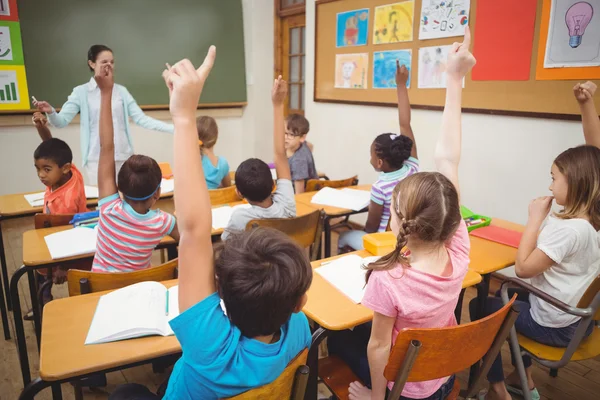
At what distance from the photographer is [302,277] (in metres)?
0.94

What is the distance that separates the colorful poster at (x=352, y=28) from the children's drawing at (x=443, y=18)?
68 centimetres

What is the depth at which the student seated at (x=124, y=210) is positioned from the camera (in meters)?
1.81

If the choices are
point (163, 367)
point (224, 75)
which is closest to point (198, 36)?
point (224, 75)

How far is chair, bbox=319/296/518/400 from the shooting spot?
1.10 metres

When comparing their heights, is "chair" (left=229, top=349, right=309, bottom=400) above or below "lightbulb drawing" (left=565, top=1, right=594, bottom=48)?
below

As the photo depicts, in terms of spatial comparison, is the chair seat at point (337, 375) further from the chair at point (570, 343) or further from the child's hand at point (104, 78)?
the child's hand at point (104, 78)

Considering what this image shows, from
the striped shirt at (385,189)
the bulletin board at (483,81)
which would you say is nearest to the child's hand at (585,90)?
the bulletin board at (483,81)

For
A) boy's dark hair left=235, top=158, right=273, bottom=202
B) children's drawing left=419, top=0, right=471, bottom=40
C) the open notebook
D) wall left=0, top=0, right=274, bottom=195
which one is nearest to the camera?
the open notebook

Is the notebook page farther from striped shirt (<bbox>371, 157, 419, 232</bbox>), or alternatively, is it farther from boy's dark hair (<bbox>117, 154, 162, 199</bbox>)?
striped shirt (<bbox>371, 157, 419, 232</bbox>)

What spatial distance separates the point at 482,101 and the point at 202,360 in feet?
9.66

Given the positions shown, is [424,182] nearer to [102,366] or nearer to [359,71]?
[102,366]

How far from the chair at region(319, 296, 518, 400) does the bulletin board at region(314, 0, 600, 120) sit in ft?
6.50

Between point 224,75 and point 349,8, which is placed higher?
point 349,8

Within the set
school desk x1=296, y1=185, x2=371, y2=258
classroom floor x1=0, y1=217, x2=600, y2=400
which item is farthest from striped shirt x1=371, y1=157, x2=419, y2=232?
classroom floor x1=0, y1=217, x2=600, y2=400
